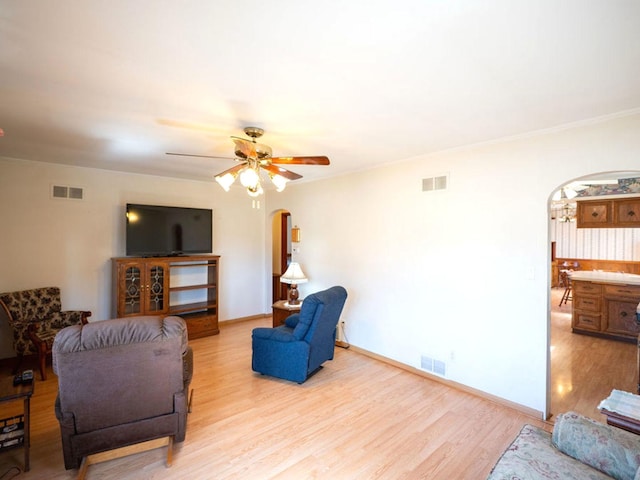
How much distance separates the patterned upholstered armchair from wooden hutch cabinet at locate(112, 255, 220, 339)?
578mm

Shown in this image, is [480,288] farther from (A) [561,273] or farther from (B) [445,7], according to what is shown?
(A) [561,273]

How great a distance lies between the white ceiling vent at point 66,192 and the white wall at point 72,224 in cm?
6

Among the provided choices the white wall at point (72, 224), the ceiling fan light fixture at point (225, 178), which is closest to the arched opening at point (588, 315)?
the ceiling fan light fixture at point (225, 178)

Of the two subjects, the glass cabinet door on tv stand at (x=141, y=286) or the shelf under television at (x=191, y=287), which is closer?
the glass cabinet door on tv stand at (x=141, y=286)

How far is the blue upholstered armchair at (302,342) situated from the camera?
3.45 meters

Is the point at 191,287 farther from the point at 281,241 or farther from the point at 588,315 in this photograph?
the point at 588,315

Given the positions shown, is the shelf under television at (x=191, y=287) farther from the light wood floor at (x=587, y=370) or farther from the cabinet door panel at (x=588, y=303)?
the cabinet door panel at (x=588, y=303)

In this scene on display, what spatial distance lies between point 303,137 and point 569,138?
238cm

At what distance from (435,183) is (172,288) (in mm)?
4197

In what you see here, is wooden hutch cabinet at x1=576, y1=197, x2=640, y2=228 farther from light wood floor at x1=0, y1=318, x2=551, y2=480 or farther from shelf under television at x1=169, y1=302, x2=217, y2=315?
shelf under television at x1=169, y1=302, x2=217, y2=315

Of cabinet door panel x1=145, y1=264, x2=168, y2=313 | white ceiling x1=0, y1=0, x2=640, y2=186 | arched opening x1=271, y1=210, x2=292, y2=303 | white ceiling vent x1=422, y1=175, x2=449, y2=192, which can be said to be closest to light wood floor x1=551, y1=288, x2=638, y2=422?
white ceiling vent x1=422, y1=175, x2=449, y2=192

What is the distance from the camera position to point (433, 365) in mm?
3658

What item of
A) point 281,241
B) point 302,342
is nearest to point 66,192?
point 302,342

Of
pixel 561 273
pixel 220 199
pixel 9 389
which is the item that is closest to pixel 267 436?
pixel 9 389
